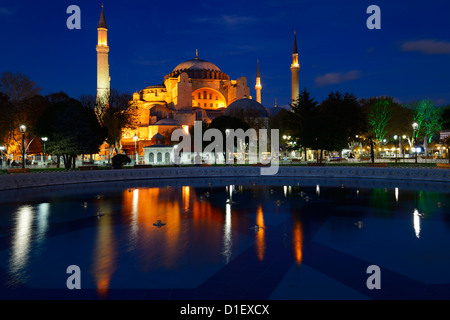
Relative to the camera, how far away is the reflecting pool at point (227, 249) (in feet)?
18.5

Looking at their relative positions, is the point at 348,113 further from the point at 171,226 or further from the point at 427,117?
the point at 171,226

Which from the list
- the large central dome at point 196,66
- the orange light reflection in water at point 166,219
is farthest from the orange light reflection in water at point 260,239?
the large central dome at point 196,66

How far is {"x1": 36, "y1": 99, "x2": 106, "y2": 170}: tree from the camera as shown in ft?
98.1

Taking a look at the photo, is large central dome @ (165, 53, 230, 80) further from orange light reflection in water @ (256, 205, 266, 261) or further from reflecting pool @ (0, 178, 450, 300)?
orange light reflection in water @ (256, 205, 266, 261)

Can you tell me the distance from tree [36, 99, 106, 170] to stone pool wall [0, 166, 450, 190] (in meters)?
6.86

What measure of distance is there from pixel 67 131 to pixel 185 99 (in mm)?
45083

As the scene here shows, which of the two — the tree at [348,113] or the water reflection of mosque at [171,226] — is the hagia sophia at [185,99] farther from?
the water reflection of mosque at [171,226]

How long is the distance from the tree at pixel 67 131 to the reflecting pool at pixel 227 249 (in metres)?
16.5

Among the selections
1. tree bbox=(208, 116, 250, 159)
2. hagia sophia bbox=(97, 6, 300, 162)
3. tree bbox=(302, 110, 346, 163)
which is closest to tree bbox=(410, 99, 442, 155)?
tree bbox=(302, 110, 346, 163)

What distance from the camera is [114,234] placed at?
31.0 feet

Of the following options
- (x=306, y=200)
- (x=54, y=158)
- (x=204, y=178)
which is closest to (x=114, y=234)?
(x=306, y=200)
